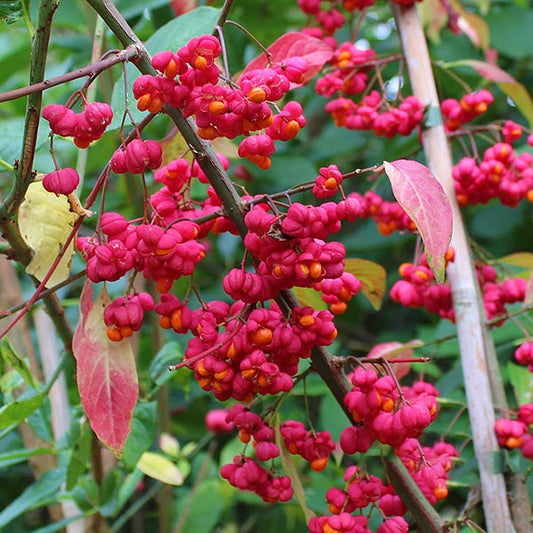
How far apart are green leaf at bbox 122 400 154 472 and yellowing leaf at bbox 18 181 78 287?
27cm

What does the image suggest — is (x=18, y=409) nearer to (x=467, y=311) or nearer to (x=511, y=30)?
(x=467, y=311)

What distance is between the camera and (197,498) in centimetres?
129

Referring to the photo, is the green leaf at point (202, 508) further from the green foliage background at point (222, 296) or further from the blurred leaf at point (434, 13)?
the blurred leaf at point (434, 13)

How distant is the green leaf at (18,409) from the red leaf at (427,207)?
48cm

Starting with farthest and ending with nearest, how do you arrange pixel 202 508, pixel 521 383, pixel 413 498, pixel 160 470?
pixel 202 508 → pixel 521 383 → pixel 160 470 → pixel 413 498

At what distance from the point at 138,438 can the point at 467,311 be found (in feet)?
1.36

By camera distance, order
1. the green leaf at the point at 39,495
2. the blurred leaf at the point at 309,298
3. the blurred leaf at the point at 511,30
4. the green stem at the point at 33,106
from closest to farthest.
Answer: the green stem at the point at 33,106 < the blurred leaf at the point at 309,298 < the green leaf at the point at 39,495 < the blurred leaf at the point at 511,30

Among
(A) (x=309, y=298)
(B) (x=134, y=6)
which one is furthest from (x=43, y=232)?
(B) (x=134, y=6)

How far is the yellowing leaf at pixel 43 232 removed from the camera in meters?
0.69

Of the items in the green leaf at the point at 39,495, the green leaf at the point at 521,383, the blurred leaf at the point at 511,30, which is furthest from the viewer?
the blurred leaf at the point at 511,30

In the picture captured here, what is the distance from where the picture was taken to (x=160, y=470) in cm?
99

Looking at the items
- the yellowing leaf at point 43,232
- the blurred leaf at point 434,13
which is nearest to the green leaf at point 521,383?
the blurred leaf at point 434,13

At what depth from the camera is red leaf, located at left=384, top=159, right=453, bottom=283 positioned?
1.77ft

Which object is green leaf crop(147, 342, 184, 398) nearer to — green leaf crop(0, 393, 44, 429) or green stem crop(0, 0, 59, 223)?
green leaf crop(0, 393, 44, 429)
